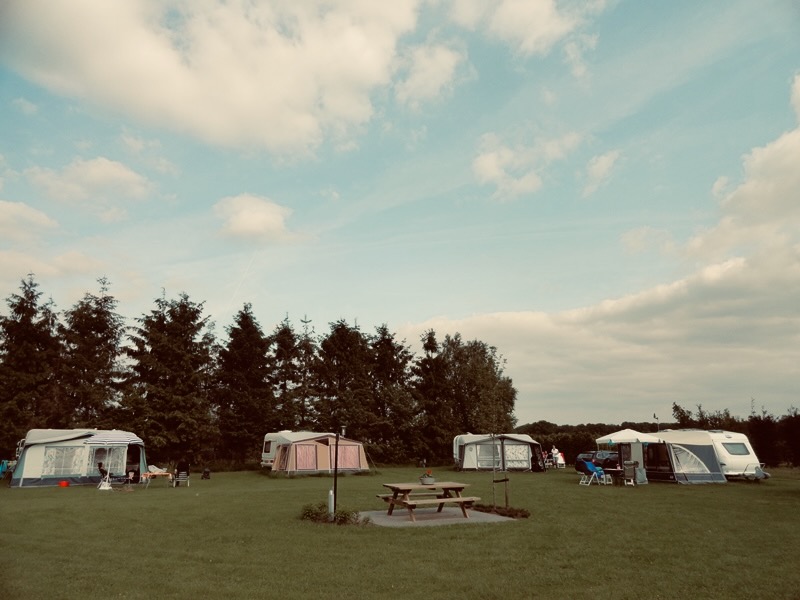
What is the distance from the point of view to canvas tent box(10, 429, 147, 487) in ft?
78.9

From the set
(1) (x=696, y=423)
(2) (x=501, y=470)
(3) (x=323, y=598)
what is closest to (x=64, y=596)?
(3) (x=323, y=598)

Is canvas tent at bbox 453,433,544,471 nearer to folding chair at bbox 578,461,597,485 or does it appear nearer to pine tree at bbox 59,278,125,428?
folding chair at bbox 578,461,597,485

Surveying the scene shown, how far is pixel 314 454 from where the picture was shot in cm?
3019

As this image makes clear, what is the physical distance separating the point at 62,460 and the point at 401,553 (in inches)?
875

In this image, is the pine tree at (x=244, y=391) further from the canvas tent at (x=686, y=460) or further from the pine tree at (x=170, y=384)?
the canvas tent at (x=686, y=460)

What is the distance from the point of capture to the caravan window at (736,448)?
938 inches

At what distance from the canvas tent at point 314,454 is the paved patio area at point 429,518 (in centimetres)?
1647

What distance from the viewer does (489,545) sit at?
31.0 ft

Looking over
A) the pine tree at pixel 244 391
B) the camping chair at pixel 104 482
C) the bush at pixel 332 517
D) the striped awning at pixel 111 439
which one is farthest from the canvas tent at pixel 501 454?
the bush at pixel 332 517

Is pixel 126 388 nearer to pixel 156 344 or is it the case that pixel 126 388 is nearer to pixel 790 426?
pixel 156 344

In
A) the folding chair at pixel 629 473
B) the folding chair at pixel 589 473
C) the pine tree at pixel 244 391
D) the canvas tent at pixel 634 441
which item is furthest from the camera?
the pine tree at pixel 244 391

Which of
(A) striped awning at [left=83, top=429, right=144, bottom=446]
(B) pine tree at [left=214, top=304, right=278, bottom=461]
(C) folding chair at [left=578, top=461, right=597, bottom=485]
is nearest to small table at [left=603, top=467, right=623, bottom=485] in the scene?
(C) folding chair at [left=578, top=461, right=597, bottom=485]

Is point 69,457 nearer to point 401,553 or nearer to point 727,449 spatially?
point 401,553

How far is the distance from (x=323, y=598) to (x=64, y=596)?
2.97 metres
